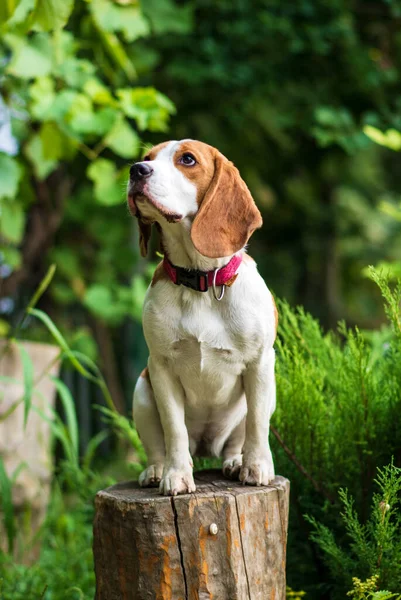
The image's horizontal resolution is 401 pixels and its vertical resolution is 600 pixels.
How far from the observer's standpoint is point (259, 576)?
2301mm

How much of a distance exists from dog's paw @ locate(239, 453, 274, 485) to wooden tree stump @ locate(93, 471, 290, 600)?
4 centimetres

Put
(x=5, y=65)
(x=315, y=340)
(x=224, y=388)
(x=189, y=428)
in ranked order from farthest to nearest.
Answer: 1. (x=5, y=65)
2. (x=315, y=340)
3. (x=189, y=428)
4. (x=224, y=388)

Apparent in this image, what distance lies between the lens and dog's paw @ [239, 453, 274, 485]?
7.70 ft

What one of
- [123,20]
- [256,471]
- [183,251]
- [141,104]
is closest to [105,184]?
[141,104]

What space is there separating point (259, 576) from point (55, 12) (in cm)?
211

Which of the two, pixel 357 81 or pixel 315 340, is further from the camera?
pixel 357 81

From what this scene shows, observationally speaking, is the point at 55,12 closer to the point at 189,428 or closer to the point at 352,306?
the point at 189,428

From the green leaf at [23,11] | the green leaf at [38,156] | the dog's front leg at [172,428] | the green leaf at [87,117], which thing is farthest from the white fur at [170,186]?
the green leaf at [38,156]

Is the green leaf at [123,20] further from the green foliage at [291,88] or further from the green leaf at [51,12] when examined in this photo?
the green foliage at [291,88]

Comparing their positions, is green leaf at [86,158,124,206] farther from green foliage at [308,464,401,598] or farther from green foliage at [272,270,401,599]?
green foliage at [308,464,401,598]

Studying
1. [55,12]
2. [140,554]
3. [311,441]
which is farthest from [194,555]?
[55,12]

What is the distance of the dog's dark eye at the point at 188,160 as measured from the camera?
2184 millimetres

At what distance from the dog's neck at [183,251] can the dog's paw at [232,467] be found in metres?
0.69

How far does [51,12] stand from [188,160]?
0.98 m
